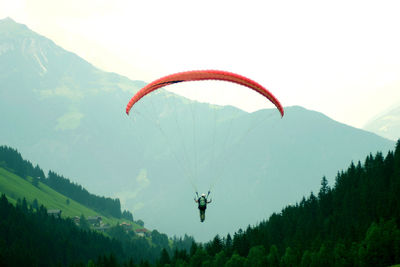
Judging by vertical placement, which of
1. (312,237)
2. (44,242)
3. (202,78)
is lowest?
(312,237)

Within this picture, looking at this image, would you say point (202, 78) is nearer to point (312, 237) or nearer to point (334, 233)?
point (334, 233)

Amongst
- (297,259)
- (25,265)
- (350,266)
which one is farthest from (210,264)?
(25,265)

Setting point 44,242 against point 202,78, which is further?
point 44,242

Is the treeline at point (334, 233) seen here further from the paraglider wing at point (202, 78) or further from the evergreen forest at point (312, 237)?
the paraglider wing at point (202, 78)

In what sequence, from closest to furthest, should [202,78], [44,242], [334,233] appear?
[202,78], [334,233], [44,242]

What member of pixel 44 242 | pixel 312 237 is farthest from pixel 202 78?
pixel 44 242

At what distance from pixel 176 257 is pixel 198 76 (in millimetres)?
68112

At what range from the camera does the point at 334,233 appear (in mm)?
95875

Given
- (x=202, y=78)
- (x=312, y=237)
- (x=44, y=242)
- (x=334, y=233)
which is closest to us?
(x=202, y=78)

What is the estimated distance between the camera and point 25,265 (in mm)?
127500

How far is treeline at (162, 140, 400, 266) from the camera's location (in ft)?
245

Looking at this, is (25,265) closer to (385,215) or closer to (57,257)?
(57,257)

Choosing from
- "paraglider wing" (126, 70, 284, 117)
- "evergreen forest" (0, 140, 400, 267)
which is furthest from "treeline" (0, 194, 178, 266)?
"paraglider wing" (126, 70, 284, 117)

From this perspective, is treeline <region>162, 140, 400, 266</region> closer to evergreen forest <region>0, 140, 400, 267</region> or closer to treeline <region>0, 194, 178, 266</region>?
evergreen forest <region>0, 140, 400, 267</region>
